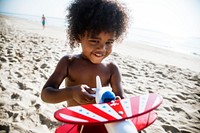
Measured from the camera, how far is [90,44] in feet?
4.51

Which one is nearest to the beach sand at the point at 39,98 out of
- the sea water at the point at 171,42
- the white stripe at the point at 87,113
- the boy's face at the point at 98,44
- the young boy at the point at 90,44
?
the young boy at the point at 90,44

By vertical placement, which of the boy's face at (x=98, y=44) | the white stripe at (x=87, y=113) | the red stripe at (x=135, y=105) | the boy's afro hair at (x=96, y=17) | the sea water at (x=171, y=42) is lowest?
the sea water at (x=171, y=42)

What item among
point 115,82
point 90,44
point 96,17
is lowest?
point 115,82

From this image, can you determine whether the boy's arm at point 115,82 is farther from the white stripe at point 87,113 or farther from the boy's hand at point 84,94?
the white stripe at point 87,113

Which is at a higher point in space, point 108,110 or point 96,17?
point 96,17

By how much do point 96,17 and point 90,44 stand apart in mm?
214

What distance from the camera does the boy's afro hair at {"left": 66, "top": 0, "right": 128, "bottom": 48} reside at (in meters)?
1.38

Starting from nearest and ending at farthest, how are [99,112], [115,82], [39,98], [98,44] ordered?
[99,112], [98,44], [115,82], [39,98]

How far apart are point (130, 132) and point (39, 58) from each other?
4081 millimetres

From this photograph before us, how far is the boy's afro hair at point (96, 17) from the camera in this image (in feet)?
4.52

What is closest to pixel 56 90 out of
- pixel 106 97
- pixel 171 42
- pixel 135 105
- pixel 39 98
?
pixel 106 97

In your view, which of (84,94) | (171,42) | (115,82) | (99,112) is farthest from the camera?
(171,42)

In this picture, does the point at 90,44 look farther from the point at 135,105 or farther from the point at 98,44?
the point at 135,105

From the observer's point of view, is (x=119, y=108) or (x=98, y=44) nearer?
(x=119, y=108)
